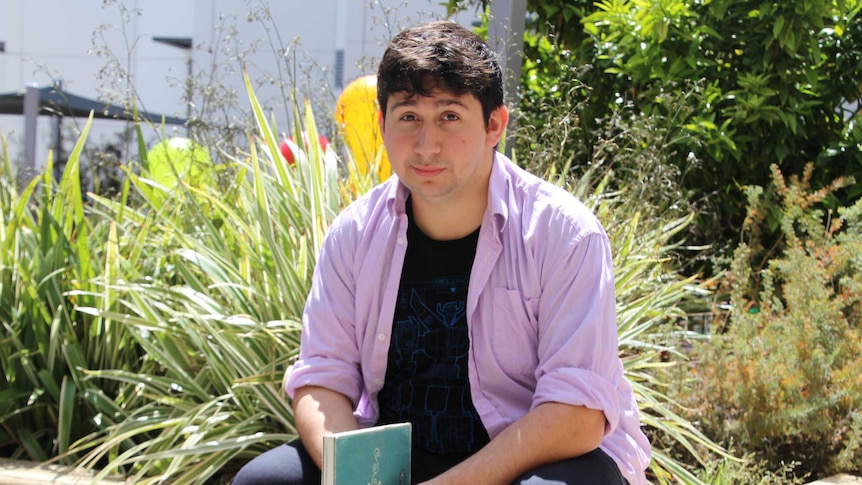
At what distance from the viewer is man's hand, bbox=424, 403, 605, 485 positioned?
1.66 m

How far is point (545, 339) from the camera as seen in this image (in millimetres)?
1794

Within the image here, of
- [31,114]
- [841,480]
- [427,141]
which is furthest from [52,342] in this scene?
[31,114]

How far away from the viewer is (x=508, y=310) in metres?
1.84

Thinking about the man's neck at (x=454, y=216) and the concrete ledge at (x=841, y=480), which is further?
the concrete ledge at (x=841, y=480)

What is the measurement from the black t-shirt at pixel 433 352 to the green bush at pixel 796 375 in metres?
1.30

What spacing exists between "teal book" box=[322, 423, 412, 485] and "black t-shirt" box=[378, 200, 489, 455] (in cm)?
24

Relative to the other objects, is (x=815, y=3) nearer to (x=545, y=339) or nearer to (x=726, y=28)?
(x=726, y=28)

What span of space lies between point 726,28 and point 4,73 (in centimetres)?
1188

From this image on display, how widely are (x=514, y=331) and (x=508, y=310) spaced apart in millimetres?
45

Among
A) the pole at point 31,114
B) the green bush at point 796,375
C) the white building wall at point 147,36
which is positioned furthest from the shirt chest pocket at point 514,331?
the white building wall at point 147,36

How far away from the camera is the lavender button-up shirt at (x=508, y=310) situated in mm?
1746

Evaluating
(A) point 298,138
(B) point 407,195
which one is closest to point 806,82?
(A) point 298,138

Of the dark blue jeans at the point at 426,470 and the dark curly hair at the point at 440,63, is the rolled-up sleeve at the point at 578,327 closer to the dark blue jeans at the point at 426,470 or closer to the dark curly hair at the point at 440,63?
the dark blue jeans at the point at 426,470

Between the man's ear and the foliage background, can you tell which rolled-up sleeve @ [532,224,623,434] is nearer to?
the man's ear
